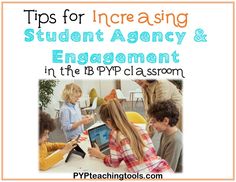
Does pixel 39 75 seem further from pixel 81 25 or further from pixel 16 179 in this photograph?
pixel 16 179

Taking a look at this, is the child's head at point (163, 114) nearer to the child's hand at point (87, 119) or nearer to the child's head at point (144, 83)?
the child's head at point (144, 83)

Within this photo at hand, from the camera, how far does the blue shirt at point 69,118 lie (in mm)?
1818

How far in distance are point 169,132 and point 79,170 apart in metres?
0.46

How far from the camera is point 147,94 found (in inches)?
70.4

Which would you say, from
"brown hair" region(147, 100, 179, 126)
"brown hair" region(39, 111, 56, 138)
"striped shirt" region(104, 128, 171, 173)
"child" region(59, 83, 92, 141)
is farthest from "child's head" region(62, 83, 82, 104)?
"brown hair" region(147, 100, 179, 126)

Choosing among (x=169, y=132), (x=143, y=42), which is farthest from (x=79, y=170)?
(x=143, y=42)

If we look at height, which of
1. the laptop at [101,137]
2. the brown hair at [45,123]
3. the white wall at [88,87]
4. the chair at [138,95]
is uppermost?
the white wall at [88,87]

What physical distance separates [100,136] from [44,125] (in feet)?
0.88

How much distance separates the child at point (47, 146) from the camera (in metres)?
1.83

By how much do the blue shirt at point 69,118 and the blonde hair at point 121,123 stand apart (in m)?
0.11

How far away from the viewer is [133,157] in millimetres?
1801

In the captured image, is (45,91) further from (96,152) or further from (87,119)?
(96,152)

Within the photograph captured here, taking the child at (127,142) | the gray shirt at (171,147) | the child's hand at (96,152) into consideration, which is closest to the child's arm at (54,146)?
the child's hand at (96,152)

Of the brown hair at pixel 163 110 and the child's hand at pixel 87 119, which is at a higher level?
the brown hair at pixel 163 110
